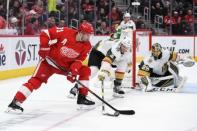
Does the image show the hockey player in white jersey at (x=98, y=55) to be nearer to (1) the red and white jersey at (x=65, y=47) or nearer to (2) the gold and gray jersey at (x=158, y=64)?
(2) the gold and gray jersey at (x=158, y=64)

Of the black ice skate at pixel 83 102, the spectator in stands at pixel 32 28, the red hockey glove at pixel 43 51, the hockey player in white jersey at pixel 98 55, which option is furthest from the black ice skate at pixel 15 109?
the spectator in stands at pixel 32 28

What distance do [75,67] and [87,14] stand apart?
9.31 meters

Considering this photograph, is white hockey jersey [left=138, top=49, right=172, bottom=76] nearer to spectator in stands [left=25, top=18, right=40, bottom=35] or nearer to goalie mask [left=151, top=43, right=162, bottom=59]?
goalie mask [left=151, top=43, right=162, bottom=59]

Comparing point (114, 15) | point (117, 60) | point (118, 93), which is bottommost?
point (118, 93)

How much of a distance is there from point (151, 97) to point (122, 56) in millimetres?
734

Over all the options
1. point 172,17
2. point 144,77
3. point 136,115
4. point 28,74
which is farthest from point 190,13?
point 136,115

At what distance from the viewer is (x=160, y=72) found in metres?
8.71

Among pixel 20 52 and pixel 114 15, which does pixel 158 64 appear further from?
pixel 114 15

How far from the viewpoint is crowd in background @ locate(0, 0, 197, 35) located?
12.9 meters

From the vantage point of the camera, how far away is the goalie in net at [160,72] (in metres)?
8.55

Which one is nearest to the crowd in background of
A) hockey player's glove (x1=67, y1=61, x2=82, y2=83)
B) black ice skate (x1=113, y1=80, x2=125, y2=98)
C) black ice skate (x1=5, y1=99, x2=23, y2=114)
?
black ice skate (x1=113, y1=80, x2=125, y2=98)

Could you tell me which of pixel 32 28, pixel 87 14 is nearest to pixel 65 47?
pixel 32 28

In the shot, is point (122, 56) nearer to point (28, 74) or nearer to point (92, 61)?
point (92, 61)

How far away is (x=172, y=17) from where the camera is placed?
16.2 metres
